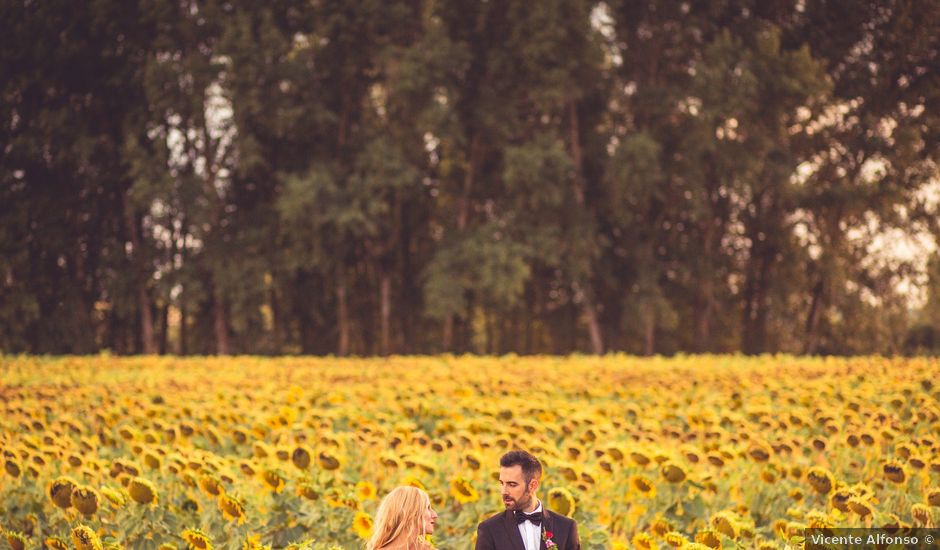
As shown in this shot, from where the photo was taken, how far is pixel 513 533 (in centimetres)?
299

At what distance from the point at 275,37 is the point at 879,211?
14.8 metres

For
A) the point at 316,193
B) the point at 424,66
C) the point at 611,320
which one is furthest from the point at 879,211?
the point at 316,193

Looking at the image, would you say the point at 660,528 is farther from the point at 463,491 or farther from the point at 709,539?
the point at 463,491

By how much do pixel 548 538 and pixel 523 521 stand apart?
0.11 meters

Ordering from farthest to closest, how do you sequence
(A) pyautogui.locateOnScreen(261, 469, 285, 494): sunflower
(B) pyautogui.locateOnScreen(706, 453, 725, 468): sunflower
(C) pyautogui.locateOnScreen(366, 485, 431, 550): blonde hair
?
1. (B) pyautogui.locateOnScreen(706, 453, 725, 468): sunflower
2. (A) pyautogui.locateOnScreen(261, 469, 285, 494): sunflower
3. (C) pyautogui.locateOnScreen(366, 485, 431, 550): blonde hair

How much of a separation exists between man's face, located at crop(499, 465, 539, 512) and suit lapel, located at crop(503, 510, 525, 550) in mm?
103

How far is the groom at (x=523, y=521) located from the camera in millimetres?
2854

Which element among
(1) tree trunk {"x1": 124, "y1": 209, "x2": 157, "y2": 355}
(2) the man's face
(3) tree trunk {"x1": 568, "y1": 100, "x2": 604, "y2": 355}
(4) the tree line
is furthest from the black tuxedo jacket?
(1) tree trunk {"x1": 124, "y1": 209, "x2": 157, "y2": 355}

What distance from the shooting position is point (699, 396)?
28.0ft

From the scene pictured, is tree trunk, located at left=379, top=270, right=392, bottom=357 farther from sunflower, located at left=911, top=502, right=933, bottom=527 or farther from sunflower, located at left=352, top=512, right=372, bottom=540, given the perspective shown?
sunflower, located at left=911, top=502, right=933, bottom=527

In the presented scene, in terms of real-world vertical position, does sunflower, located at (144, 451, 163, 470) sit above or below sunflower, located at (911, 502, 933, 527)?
above

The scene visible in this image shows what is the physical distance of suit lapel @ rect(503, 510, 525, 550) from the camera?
2.98 m

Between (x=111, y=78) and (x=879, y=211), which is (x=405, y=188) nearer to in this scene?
(x=111, y=78)

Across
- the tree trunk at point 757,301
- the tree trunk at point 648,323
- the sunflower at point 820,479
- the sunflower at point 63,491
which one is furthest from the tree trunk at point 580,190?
the sunflower at point 63,491
